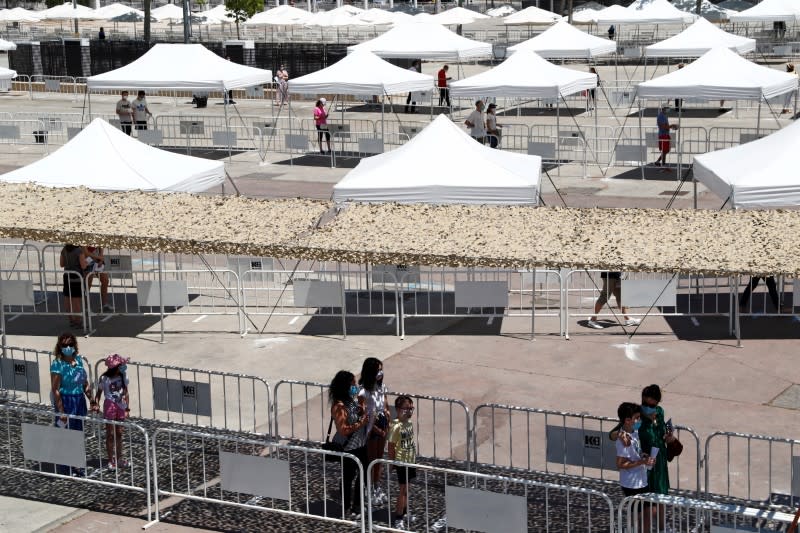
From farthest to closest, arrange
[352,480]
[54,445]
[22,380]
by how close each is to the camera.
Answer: [22,380] < [54,445] < [352,480]

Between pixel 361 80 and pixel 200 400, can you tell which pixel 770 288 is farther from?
pixel 361 80

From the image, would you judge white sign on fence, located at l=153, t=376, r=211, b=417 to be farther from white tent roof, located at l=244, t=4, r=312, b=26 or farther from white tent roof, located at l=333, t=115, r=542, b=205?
white tent roof, located at l=244, t=4, r=312, b=26

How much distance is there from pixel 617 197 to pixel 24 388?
15173mm

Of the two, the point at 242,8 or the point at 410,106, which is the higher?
the point at 242,8

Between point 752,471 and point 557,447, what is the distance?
6.99 feet

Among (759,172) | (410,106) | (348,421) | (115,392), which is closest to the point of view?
(348,421)

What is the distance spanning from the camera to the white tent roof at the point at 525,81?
29.6 meters

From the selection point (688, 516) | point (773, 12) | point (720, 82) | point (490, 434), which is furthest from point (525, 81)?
point (688, 516)

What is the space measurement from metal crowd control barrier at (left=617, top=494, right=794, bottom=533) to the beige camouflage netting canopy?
132 inches

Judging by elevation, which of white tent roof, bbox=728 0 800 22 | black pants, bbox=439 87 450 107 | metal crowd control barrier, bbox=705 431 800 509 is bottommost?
metal crowd control barrier, bbox=705 431 800 509

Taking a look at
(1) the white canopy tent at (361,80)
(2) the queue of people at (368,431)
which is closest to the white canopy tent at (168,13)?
(1) the white canopy tent at (361,80)

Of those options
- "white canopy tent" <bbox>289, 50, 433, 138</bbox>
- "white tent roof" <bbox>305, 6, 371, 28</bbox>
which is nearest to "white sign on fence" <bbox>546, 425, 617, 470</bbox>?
"white canopy tent" <bbox>289, 50, 433, 138</bbox>

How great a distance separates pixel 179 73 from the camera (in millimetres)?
31344

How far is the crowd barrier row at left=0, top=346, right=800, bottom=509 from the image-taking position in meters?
11.5
